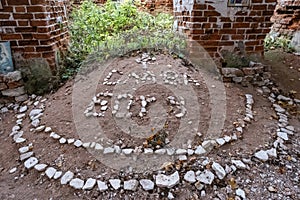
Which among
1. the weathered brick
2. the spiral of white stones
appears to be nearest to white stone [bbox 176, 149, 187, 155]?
the spiral of white stones

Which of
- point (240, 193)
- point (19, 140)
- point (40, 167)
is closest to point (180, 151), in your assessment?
point (240, 193)

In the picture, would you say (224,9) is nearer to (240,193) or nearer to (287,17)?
(240,193)

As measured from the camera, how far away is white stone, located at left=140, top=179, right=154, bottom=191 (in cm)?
131

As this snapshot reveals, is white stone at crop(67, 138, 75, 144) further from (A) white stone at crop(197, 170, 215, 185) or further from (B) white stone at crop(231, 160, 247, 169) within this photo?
(B) white stone at crop(231, 160, 247, 169)

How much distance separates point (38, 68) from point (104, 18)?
4.87ft

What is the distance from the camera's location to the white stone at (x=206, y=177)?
53.2 inches

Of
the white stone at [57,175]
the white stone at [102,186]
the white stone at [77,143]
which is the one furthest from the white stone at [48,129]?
the white stone at [102,186]

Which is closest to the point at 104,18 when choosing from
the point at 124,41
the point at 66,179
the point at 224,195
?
the point at 124,41

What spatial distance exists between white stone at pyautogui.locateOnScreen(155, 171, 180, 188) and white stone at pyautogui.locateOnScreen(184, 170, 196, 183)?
54 mm

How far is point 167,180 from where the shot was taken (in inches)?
52.4

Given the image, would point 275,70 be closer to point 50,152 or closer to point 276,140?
point 276,140

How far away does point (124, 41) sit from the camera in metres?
2.70

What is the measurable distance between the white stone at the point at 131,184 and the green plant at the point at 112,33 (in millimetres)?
1456

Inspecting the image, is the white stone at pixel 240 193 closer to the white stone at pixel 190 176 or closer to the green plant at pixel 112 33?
the white stone at pixel 190 176
